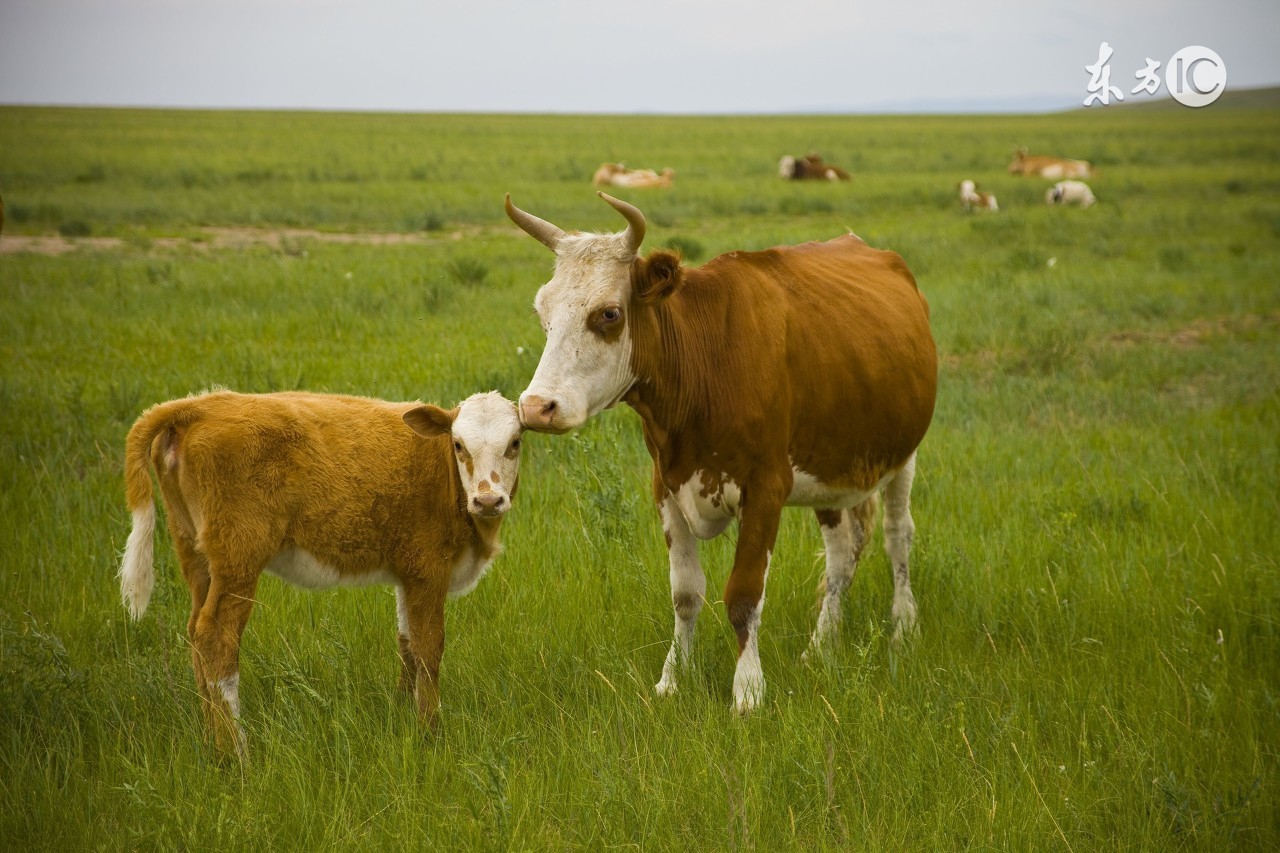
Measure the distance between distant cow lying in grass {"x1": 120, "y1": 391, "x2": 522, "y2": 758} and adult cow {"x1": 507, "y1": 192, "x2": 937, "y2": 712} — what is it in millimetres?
487

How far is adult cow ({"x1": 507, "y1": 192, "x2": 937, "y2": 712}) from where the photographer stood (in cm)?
418

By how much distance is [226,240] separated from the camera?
18.7 m

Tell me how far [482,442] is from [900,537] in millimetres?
2670

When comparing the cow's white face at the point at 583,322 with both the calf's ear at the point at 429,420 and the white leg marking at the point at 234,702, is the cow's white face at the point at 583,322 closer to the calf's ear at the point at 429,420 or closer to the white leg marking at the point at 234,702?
the calf's ear at the point at 429,420

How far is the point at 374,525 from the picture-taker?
425 cm

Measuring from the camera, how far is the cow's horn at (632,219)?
3.89m

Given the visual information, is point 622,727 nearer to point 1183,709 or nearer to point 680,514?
point 680,514

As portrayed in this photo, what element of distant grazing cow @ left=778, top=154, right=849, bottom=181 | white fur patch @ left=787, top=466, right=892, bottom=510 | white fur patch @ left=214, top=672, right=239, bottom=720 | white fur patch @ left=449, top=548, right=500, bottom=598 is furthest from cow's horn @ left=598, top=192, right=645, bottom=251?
distant grazing cow @ left=778, top=154, right=849, bottom=181

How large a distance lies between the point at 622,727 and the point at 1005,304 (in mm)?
10167

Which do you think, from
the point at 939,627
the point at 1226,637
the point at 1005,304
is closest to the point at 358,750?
the point at 939,627

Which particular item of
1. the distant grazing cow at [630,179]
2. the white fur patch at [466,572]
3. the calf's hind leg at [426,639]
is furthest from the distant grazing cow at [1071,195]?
the calf's hind leg at [426,639]

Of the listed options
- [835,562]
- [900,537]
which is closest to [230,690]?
[835,562]

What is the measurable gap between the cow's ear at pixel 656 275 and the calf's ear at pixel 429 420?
2.99ft

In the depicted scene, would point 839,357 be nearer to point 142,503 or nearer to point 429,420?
point 429,420
